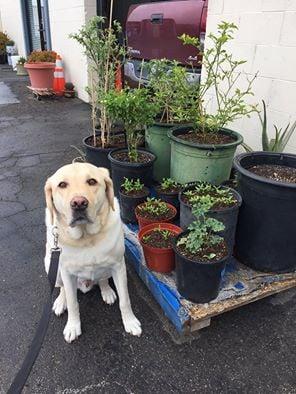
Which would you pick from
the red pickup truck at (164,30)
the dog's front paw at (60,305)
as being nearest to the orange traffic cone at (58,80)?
the red pickup truck at (164,30)

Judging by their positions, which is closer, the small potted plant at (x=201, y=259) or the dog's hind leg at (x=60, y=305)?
the small potted plant at (x=201, y=259)

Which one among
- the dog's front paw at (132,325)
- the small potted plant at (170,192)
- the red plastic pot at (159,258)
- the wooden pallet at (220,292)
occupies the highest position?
the small potted plant at (170,192)

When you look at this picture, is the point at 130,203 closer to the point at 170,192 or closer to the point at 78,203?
the point at 170,192

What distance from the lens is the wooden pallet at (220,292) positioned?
2180 mm

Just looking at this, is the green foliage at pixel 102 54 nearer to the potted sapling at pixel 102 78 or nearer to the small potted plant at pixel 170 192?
the potted sapling at pixel 102 78

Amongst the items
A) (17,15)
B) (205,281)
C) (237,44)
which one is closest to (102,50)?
(237,44)

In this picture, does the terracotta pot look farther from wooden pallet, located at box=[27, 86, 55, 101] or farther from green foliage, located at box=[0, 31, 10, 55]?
green foliage, located at box=[0, 31, 10, 55]

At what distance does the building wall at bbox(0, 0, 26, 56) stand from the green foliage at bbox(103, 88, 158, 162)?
42.0 feet

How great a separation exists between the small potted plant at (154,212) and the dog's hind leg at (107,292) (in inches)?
21.3

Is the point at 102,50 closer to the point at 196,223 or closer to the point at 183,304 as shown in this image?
the point at 196,223

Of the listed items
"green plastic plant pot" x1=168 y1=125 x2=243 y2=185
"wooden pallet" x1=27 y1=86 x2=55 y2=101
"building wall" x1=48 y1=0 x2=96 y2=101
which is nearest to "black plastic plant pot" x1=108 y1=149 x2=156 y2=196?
"green plastic plant pot" x1=168 y1=125 x2=243 y2=185

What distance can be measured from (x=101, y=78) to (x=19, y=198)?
1.73 m

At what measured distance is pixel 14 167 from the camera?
5004mm

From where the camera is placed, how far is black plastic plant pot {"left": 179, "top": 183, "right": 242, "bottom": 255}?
234cm
